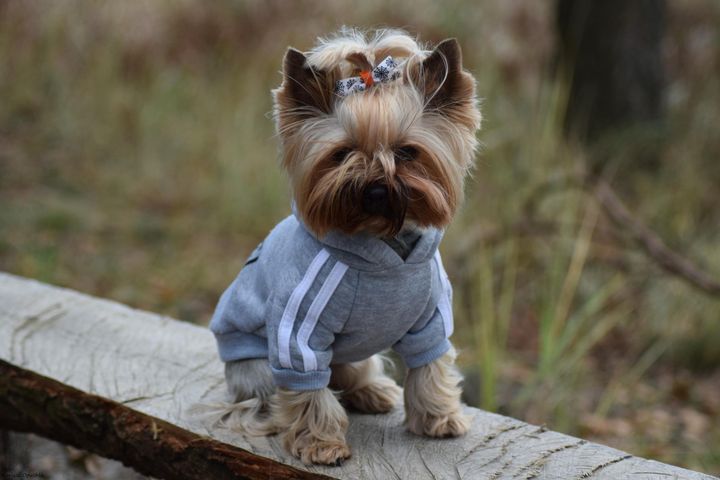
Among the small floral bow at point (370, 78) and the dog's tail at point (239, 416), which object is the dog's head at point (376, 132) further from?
the dog's tail at point (239, 416)

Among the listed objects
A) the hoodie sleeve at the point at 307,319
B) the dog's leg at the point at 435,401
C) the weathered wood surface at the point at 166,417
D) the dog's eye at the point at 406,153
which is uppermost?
the dog's eye at the point at 406,153

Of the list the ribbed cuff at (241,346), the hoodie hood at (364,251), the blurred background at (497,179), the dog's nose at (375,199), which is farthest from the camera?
the blurred background at (497,179)

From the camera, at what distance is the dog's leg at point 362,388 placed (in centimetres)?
294

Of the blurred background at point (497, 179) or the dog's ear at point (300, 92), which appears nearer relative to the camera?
the dog's ear at point (300, 92)

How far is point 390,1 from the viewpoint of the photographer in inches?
445

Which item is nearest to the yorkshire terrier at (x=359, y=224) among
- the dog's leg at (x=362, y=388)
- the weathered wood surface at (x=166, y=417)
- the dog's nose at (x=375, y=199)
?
the dog's nose at (x=375, y=199)

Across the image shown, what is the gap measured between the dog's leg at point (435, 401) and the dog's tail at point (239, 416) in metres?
0.47

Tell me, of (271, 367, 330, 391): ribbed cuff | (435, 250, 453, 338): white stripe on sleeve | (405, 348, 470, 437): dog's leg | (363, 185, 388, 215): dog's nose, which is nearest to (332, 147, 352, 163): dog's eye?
(363, 185, 388, 215): dog's nose

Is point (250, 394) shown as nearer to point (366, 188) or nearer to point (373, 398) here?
point (373, 398)

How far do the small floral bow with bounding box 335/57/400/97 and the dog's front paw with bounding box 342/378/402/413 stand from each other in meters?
1.14

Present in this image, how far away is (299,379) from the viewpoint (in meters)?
2.49

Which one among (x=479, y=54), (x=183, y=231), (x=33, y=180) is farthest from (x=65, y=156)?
(x=479, y=54)

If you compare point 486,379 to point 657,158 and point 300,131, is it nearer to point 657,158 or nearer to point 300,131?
point 300,131

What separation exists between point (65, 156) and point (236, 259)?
114 inches
